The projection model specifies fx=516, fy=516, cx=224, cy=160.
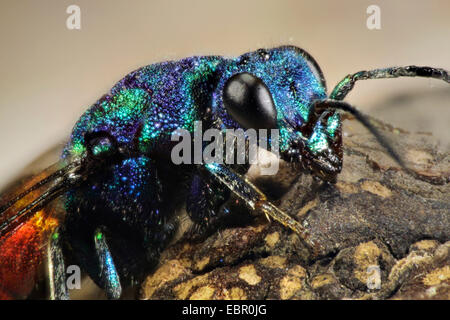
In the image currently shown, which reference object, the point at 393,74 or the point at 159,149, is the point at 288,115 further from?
the point at 159,149

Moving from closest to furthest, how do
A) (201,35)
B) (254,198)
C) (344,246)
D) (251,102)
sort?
(344,246)
(254,198)
(251,102)
(201,35)

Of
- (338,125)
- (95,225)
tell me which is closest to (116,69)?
(95,225)

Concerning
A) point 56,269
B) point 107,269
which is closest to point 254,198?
point 107,269

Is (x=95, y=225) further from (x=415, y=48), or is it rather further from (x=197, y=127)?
(x=415, y=48)

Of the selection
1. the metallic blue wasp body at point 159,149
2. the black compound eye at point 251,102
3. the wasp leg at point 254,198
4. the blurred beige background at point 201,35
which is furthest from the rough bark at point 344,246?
the blurred beige background at point 201,35
